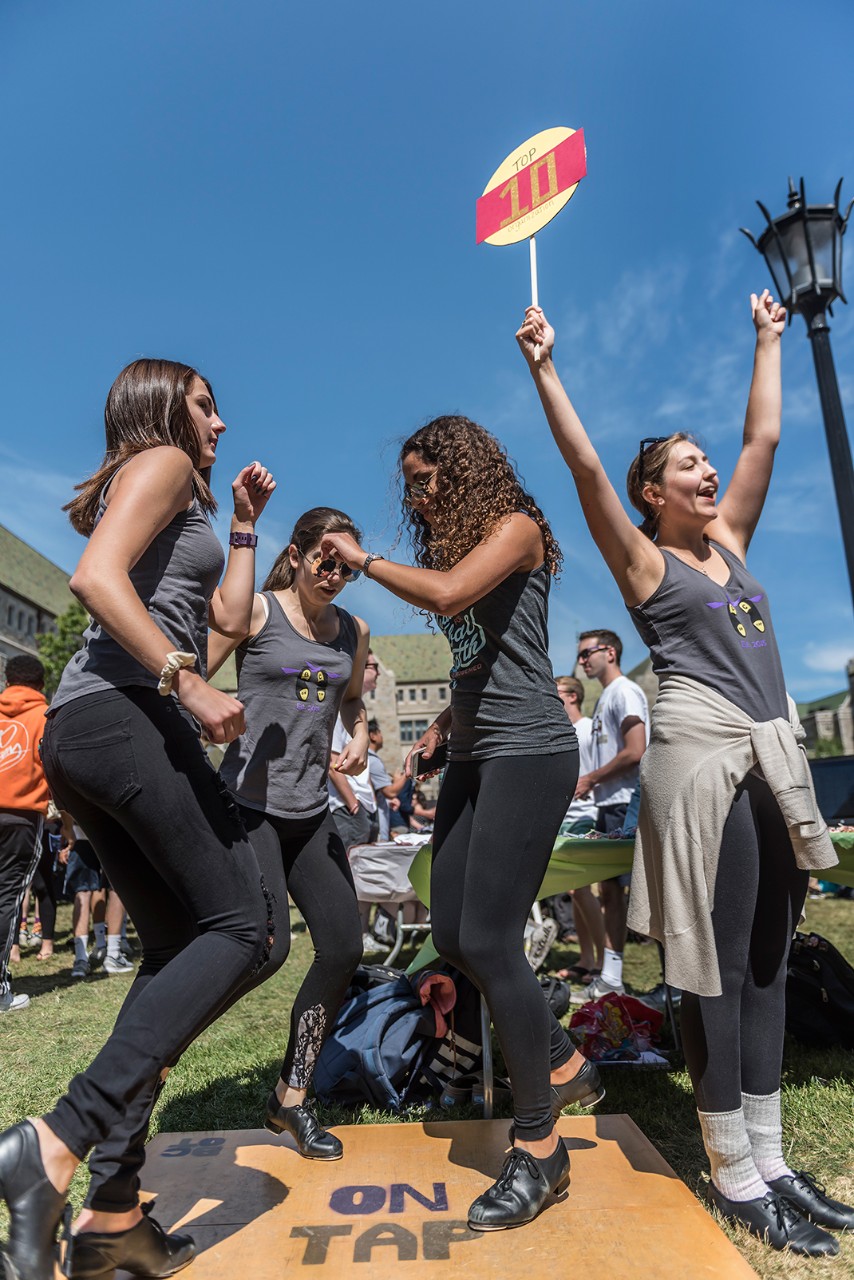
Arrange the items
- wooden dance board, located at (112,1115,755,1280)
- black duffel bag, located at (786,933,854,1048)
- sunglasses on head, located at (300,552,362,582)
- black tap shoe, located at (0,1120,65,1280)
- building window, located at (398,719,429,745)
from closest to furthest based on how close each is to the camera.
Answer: black tap shoe, located at (0,1120,65,1280), wooden dance board, located at (112,1115,755,1280), sunglasses on head, located at (300,552,362,582), black duffel bag, located at (786,933,854,1048), building window, located at (398,719,429,745)

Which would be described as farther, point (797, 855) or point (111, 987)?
point (111, 987)

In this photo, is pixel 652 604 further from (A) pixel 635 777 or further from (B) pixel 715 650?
(A) pixel 635 777

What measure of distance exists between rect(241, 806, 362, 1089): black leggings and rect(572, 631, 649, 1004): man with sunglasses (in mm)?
2738

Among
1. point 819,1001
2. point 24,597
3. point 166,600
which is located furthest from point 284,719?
point 24,597

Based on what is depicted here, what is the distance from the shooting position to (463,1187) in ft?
8.42

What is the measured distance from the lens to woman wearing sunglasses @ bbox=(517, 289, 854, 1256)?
243cm

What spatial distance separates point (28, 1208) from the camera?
5.72 ft

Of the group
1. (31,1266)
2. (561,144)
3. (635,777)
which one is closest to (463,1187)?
(31,1266)

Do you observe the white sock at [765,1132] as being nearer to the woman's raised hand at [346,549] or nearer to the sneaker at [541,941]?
the woman's raised hand at [346,549]

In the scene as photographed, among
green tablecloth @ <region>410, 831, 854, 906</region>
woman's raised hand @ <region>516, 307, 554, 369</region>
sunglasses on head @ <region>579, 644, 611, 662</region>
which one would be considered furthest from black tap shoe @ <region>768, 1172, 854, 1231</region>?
sunglasses on head @ <region>579, 644, 611, 662</region>

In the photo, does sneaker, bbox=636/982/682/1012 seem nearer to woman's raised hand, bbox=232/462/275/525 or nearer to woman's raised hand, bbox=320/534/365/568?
woman's raised hand, bbox=320/534/365/568

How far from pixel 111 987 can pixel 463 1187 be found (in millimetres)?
5042

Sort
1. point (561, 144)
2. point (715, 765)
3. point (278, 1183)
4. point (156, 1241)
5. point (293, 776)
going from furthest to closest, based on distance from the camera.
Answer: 1. point (293, 776)
2. point (561, 144)
3. point (278, 1183)
4. point (715, 765)
5. point (156, 1241)

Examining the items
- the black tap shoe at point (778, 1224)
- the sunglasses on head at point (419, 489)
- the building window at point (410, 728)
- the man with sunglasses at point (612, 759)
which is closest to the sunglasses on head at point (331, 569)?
the sunglasses on head at point (419, 489)
